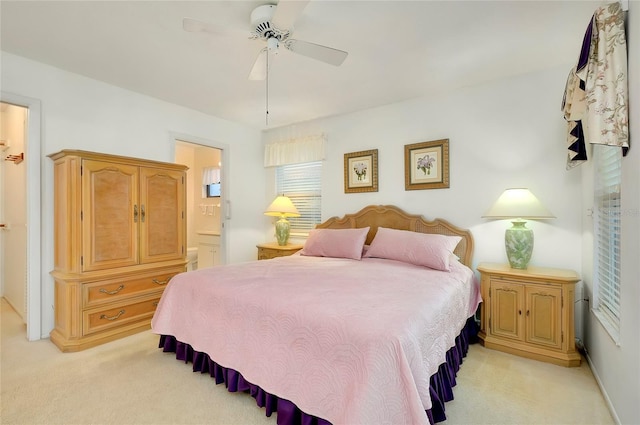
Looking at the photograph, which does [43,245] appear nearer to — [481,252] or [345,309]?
[345,309]

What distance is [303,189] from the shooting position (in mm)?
4574

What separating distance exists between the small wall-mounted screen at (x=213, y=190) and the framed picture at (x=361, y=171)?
8.62ft

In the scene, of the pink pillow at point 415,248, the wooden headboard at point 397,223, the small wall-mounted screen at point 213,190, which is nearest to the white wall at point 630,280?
the pink pillow at point 415,248

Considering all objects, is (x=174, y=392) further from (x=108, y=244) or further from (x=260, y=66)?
(x=260, y=66)

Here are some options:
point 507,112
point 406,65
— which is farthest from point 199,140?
point 507,112

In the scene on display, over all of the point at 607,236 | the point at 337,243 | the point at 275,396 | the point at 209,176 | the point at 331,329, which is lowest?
the point at 275,396

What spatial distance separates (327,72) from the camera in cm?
290

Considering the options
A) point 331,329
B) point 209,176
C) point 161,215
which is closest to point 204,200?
point 209,176

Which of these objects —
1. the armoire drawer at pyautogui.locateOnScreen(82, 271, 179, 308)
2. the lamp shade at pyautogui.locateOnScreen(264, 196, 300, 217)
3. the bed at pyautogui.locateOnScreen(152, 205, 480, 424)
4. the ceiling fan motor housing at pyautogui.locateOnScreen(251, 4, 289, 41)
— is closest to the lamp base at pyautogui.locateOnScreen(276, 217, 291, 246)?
the lamp shade at pyautogui.locateOnScreen(264, 196, 300, 217)

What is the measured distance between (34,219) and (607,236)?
183 inches

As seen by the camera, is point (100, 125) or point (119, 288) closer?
point (119, 288)

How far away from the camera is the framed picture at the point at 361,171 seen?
384 cm

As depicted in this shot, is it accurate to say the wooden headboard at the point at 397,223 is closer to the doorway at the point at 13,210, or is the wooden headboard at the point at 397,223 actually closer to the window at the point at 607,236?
the window at the point at 607,236

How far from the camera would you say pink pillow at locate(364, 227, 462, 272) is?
2.74 metres
